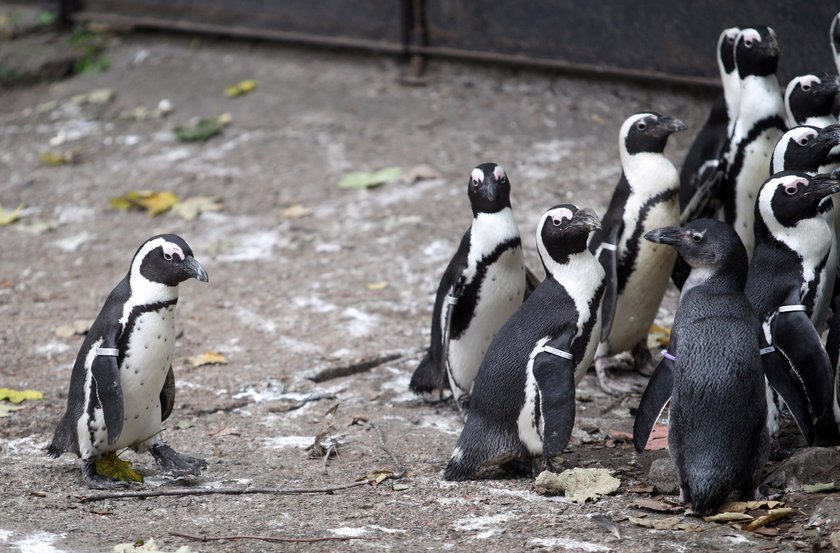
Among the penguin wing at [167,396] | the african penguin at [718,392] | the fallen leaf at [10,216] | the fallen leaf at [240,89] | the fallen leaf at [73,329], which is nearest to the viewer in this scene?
the african penguin at [718,392]

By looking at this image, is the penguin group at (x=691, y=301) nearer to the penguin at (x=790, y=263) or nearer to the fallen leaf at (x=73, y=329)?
the penguin at (x=790, y=263)

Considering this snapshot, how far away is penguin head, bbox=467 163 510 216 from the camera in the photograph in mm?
4234

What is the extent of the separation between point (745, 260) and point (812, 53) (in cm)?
317

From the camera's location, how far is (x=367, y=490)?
3.62 meters

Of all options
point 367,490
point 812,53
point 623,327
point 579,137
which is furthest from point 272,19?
point 367,490

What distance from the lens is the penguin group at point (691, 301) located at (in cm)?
333

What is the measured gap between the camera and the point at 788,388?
11.6 feet

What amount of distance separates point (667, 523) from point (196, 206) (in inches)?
164

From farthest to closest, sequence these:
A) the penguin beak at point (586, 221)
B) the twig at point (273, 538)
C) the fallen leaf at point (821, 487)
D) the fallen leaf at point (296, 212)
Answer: the fallen leaf at point (296, 212) < the penguin beak at point (586, 221) < the fallen leaf at point (821, 487) < the twig at point (273, 538)

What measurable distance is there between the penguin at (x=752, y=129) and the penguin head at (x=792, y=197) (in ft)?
3.10

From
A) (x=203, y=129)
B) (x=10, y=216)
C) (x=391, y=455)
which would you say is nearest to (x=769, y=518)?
(x=391, y=455)

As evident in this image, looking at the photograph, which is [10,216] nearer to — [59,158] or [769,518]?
[59,158]

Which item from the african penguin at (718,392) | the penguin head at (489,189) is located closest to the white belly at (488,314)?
the penguin head at (489,189)

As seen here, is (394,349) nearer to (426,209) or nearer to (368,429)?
(368,429)
